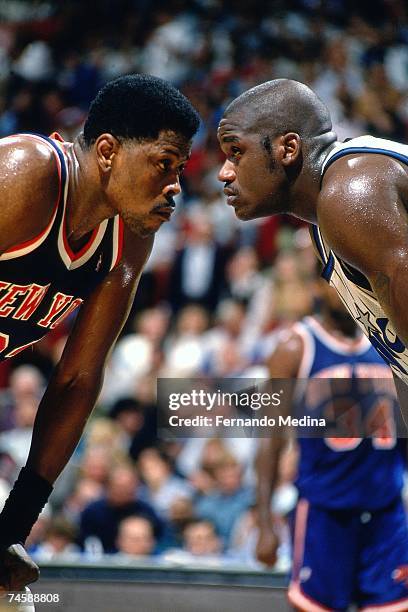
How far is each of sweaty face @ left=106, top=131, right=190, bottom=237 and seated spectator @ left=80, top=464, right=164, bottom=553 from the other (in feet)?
8.31

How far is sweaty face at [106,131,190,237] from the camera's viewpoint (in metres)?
2.65

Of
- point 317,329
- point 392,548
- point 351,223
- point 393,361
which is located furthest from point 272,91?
point 392,548

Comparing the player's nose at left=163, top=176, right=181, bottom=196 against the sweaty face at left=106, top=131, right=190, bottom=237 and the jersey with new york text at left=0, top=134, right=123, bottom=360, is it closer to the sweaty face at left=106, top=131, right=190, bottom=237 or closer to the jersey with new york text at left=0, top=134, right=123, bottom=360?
the sweaty face at left=106, top=131, right=190, bottom=237

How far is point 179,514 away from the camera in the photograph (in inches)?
198

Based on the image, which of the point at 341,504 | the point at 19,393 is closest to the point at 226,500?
the point at 341,504

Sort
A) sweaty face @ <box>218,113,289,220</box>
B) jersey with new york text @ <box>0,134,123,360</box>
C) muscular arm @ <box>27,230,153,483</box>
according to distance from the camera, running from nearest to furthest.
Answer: jersey with new york text @ <box>0,134,123,360</box>, sweaty face @ <box>218,113,289,220</box>, muscular arm @ <box>27,230,153,483</box>

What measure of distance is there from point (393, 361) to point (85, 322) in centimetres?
90

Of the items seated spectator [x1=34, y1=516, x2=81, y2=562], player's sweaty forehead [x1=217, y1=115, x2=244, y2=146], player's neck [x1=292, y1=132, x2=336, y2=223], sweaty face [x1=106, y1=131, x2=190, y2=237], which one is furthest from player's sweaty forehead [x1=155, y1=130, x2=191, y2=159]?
seated spectator [x1=34, y1=516, x2=81, y2=562]

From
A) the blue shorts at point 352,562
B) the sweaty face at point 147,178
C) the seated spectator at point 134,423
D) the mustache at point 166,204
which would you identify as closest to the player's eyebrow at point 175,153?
the sweaty face at point 147,178

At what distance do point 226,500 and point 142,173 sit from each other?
278cm

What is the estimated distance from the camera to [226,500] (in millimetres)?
5070

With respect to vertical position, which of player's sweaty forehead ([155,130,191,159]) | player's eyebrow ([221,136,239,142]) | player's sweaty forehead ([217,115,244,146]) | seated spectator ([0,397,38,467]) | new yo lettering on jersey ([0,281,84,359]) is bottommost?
seated spectator ([0,397,38,467])

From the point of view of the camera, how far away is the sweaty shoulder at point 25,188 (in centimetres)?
239

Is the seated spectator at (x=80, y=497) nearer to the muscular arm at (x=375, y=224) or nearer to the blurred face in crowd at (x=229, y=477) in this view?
the blurred face in crowd at (x=229, y=477)
